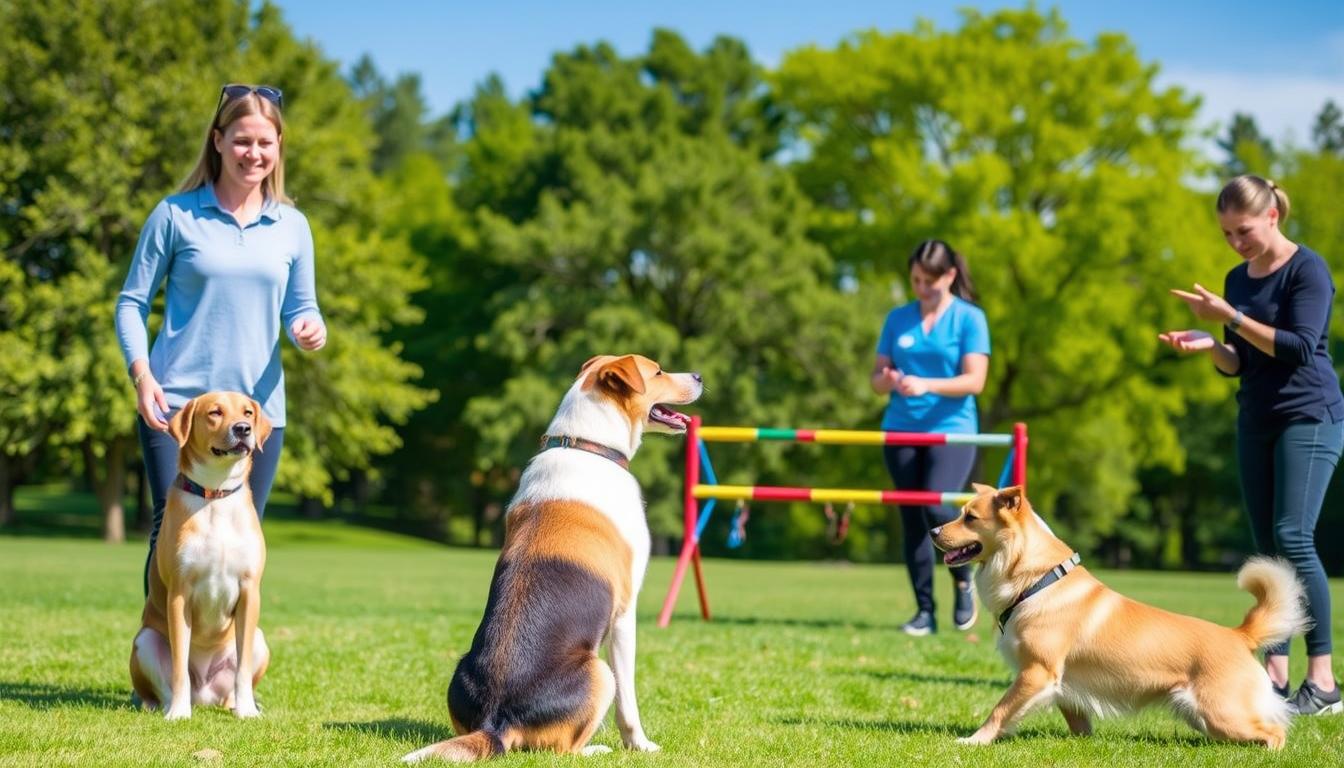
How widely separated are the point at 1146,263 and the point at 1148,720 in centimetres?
3098

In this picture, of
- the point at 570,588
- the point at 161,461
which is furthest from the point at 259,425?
the point at 570,588

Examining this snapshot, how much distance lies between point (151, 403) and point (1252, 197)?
5.48 m

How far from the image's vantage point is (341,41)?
3684 cm

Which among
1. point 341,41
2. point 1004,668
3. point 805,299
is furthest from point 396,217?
point 1004,668

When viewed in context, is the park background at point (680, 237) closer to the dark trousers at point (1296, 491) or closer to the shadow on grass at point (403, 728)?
the shadow on grass at point (403, 728)

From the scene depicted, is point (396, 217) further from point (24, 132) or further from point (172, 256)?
point (172, 256)

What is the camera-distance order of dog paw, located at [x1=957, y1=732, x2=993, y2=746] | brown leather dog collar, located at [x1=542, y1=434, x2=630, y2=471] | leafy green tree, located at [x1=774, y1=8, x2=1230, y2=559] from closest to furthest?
brown leather dog collar, located at [x1=542, y1=434, x2=630, y2=471]
dog paw, located at [x1=957, y1=732, x2=993, y2=746]
leafy green tree, located at [x1=774, y1=8, x2=1230, y2=559]

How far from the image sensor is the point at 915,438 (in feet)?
31.0

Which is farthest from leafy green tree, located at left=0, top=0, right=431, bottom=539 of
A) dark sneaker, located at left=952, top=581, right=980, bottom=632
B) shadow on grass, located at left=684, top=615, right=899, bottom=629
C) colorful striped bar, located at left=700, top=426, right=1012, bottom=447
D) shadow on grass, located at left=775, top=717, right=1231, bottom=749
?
shadow on grass, located at left=775, top=717, right=1231, bottom=749

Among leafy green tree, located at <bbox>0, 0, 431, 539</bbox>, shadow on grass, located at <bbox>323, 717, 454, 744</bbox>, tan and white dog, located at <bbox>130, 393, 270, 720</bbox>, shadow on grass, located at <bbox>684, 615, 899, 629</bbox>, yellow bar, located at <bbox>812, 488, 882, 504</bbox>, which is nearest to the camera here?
shadow on grass, located at <bbox>323, 717, 454, 744</bbox>

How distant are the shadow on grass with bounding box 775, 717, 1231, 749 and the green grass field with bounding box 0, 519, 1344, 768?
0.5 inches

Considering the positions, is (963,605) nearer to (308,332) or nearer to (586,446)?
(586,446)

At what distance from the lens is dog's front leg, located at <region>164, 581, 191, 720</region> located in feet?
19.3

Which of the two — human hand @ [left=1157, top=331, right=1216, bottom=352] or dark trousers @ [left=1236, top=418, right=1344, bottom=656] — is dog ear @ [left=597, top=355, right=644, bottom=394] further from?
dark trousers @ [left=1236, top=418, right=1344, bottom=656]
